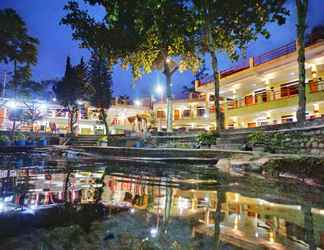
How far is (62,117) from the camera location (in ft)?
135

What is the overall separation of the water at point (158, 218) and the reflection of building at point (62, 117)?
27.7m

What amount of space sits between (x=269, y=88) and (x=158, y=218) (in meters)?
23.5

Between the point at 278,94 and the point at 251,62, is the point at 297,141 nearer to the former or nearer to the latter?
the point at 278,94

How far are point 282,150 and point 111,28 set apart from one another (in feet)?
59.0

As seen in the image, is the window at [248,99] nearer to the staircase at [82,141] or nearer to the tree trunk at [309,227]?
the staircase at [82,141]

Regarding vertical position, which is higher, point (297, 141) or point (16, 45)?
point (16, 45)

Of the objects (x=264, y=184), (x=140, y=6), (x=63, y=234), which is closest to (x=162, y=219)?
(x=63, y=234)

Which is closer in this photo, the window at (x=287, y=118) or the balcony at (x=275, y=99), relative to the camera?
the balcony at (x=275, y=99)

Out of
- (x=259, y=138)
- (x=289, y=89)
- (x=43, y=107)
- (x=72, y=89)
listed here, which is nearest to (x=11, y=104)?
(x=43, y=107)

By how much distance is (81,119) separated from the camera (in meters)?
42.2

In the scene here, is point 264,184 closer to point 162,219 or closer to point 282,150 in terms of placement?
point 162,219

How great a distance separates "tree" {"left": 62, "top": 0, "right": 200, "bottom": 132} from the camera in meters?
19.5

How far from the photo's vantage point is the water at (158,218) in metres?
2.22

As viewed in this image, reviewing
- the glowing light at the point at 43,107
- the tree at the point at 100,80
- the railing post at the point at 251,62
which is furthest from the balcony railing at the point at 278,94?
the glowing light at the point at 43,107
